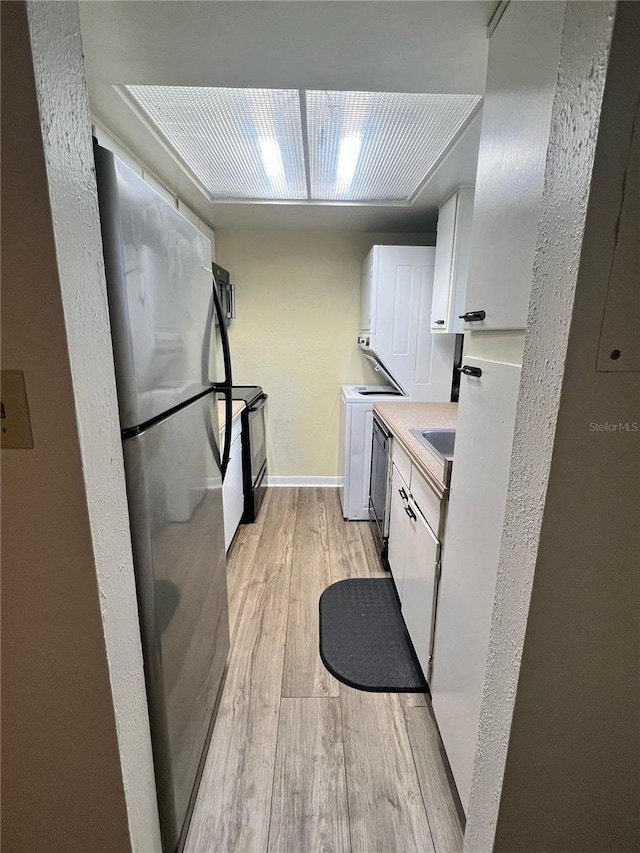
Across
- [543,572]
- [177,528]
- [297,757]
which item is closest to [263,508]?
[297,757]

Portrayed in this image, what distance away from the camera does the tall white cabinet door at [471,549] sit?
0.90 m

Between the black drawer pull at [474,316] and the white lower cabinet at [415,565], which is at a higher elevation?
the black drawer pull at [474,316]

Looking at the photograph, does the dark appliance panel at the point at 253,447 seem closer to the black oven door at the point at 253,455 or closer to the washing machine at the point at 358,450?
the black oven door at the point at 253,455

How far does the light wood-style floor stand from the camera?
3.64ft

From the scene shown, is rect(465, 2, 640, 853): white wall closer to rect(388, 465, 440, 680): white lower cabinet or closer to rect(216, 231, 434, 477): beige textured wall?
Result: rect(388, 465, 440, 680): white lower cabinet

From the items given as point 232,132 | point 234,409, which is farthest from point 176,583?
point 232,132

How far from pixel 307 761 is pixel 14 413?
57.2 inches

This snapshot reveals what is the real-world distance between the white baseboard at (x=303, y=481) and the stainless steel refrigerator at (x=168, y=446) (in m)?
2.30

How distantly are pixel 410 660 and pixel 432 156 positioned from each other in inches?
93.8

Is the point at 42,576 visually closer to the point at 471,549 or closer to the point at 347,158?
the point at 471,549

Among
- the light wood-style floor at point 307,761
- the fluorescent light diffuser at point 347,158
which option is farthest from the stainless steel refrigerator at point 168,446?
the fluorescent light diffuser at point 347,158

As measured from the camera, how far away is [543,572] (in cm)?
68

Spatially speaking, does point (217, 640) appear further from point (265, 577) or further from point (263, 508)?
point (263, 508)

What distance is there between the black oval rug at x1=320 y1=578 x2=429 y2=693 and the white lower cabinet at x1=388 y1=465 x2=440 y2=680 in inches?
4.9
